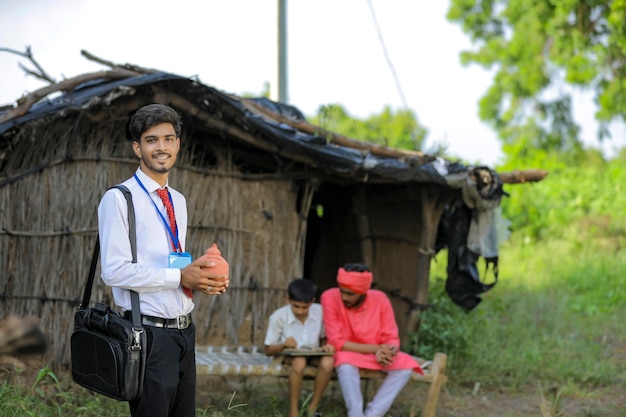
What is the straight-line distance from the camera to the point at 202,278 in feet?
10.1

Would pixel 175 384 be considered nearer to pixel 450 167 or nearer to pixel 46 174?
pixel 46 174

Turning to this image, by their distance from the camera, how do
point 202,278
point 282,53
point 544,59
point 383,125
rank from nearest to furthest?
point 202,278 < point 282,53 < point 544,59 < point 383,125

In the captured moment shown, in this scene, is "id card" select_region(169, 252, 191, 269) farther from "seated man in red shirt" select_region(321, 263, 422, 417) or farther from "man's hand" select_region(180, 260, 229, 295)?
"seated man in red shirt" select_region(321, 263, 422, 417)

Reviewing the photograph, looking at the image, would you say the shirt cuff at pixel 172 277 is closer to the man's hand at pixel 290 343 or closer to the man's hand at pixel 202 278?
the man's hand at pixel 202 278

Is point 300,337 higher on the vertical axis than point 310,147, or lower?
lower

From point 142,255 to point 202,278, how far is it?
282mm

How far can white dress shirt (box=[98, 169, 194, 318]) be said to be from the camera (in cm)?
Answer: 308

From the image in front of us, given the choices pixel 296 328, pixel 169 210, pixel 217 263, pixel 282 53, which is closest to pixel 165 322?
pixel 217 263

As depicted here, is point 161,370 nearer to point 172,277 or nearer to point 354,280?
point 172,277

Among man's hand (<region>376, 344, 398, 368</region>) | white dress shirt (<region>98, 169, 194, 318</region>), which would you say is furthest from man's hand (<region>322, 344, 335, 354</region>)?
white dress shirt (<region>98, 169, 194, 318</region>)

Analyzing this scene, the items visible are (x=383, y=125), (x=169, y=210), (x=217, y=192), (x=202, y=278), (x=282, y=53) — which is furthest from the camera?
(x=383, y=125)

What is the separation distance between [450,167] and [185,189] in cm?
227

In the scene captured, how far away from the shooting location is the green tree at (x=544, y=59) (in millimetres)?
13617

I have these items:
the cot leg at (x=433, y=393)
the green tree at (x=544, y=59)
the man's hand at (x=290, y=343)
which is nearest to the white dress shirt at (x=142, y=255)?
the man's hand at (x=290, y=343)
